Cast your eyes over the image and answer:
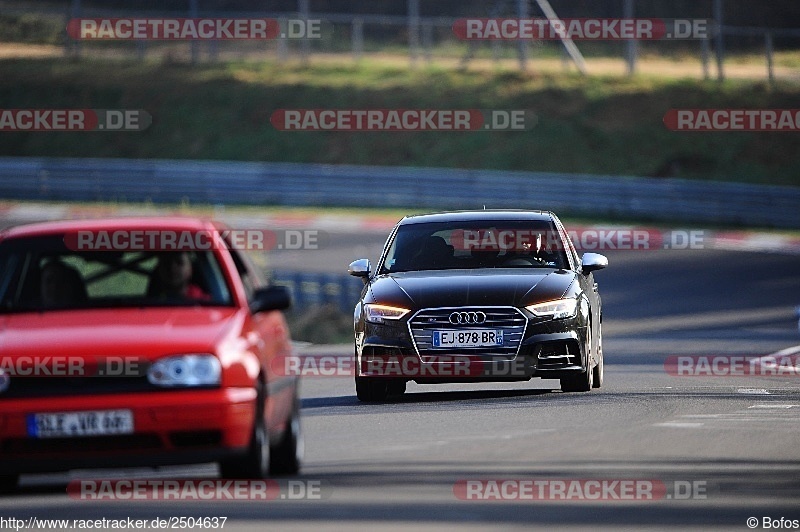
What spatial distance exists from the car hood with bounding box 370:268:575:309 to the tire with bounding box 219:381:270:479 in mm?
5318

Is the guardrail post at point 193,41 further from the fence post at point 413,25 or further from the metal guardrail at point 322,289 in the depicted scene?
the metal guardrail at point 322,289

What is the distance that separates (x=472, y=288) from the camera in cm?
1485

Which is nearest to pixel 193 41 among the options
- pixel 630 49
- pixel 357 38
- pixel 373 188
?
pixel 357 38

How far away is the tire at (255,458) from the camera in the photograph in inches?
364

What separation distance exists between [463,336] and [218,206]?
1247 inches

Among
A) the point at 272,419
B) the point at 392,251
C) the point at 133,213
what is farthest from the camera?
the point at 133,213

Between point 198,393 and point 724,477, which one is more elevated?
point 198,393

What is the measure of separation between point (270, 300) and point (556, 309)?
5.27 m

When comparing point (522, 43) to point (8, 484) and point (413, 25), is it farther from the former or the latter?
point (8, 484)

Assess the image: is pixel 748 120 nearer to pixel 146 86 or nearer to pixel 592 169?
pixel 592 169

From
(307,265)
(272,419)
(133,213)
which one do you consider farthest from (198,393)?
(133,213)

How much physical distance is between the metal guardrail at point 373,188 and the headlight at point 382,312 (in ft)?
92.1

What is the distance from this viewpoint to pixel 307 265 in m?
35.7

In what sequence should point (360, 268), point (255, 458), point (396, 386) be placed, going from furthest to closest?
point (360, 268)
point (396, 386)
point (255, 458)
